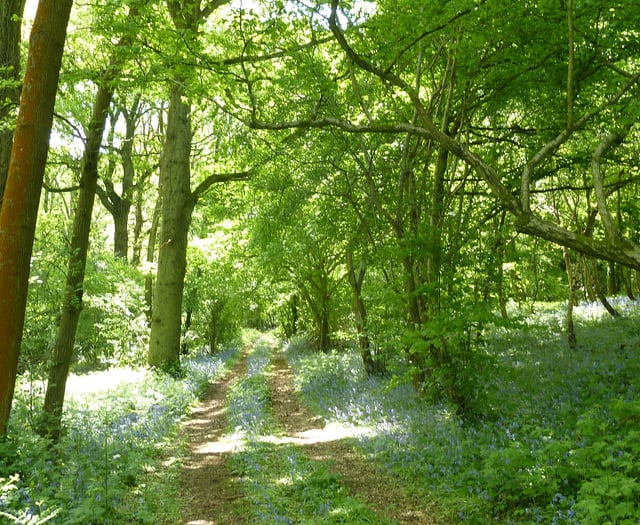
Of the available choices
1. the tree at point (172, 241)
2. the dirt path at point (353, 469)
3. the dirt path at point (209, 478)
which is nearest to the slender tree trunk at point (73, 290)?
the dirt path at point (209, 478)

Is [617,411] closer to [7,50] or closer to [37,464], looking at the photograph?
[37,464]

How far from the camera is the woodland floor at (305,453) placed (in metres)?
5.92

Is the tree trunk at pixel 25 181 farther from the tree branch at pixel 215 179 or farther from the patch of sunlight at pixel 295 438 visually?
the tree branch at pixel 215 179

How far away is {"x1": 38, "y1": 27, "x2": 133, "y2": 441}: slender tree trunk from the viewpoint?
25.3ft

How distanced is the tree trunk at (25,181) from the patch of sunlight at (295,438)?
453 centimetres

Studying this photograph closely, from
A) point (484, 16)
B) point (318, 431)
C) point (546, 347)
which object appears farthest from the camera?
point (546, 347)

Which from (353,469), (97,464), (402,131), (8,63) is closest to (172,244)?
(8,63)

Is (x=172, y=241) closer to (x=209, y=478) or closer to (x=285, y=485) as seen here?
(x=209, y=478)

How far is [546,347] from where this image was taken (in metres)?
12.8

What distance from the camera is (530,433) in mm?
5836

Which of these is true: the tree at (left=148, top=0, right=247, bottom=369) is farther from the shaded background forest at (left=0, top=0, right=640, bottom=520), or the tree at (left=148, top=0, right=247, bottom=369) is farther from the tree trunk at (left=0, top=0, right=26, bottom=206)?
the tree trunk at (left=0, top=0, right=26, bottom=206)

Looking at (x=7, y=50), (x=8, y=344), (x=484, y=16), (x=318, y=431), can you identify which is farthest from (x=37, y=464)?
(x=484, y=16)

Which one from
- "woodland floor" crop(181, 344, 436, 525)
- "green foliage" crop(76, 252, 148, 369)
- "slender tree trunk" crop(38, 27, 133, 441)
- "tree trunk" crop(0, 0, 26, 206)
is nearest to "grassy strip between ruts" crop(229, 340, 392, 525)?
"woodland floor" crop(181, 344, 436, 525)

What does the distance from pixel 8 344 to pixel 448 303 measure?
566 cm
